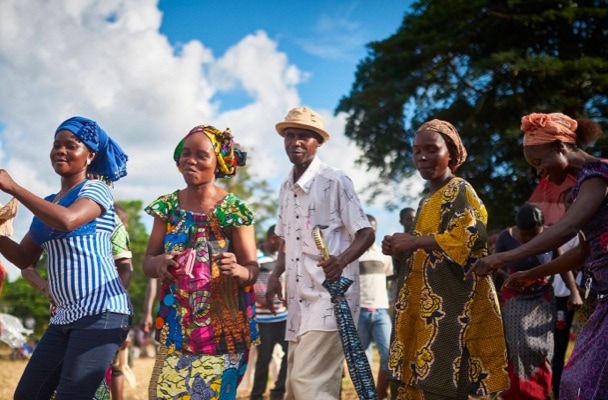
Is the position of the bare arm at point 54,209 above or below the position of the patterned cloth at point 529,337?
above

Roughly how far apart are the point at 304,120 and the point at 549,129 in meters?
1.77

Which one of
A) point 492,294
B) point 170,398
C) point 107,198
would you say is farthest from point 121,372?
point 492,294

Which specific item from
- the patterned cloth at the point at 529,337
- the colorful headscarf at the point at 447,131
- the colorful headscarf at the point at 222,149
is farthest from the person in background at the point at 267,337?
the colorful headscarf at the point at 447,131

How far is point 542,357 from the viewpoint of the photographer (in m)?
5.98

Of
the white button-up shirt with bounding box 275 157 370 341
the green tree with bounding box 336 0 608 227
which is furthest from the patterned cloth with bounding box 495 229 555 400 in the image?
the green tree with bounding box 336 0 608 227

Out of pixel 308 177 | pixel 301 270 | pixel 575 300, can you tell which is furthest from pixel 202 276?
pixel 575 300

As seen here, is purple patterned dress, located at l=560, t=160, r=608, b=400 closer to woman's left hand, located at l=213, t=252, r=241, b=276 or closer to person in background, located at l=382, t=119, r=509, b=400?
person in background, located at l=382, t=119, r=509, b=400

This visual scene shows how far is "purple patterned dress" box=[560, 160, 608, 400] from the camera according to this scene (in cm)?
294

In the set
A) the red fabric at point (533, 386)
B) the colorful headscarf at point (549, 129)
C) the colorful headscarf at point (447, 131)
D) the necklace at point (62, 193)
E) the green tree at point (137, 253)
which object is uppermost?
the green tree at point (137, 253)

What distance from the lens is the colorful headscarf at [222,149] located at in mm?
4031

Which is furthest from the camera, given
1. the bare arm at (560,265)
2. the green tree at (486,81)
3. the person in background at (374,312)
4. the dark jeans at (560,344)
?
the green tree at (486,81)

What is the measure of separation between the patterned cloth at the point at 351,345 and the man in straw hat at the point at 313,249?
8cm

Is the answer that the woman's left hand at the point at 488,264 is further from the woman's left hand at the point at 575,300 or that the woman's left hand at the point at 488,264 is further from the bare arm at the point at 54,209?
the woman's left hand at the point at 575,300

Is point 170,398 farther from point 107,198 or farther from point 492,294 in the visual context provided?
point 492,294
